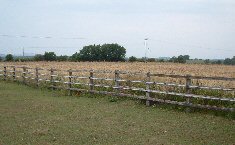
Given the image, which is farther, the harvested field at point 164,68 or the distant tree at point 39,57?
the distant tree at point 39,57

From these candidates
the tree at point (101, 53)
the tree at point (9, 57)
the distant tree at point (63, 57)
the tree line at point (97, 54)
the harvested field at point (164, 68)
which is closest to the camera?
the harvested field at point (164, 68)

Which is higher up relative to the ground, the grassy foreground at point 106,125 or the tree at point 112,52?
Result: the tree at point 112,52

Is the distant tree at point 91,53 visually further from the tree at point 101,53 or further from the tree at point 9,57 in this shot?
the tree at point 9,57

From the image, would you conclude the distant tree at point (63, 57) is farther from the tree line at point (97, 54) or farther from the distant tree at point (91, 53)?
the distant tree at point (91, 53)

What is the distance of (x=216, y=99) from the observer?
11.8 metres

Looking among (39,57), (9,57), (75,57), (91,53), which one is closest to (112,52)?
(91,53)

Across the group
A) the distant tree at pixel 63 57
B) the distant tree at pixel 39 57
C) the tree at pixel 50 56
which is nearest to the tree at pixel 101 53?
the distant tree at pixel 63 57

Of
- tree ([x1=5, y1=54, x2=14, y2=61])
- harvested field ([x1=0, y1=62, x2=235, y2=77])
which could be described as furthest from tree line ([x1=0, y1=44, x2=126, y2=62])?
harvested field ([x1=0, y1=62, x2=235, y2=77])

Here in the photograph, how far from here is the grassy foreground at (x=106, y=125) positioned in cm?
888

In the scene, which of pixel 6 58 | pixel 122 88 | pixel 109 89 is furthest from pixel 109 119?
pixel 6 58

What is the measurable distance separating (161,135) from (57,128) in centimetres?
293

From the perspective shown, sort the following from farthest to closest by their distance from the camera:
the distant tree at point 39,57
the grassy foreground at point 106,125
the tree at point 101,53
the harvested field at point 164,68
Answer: the tree at point 101,53 < the distant tree at point 39,57 < the harvested field at point 164,68 < the grassy foreground at point 106,125

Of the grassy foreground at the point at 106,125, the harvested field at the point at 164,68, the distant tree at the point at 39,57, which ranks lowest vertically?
the grassy foreground at the point at 106,125

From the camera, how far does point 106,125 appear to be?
10578 millimetres
